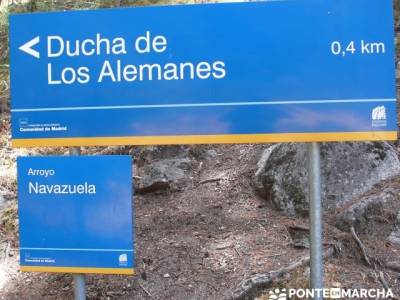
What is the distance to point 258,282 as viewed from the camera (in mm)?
3809

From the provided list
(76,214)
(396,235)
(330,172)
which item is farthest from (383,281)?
(76,214)

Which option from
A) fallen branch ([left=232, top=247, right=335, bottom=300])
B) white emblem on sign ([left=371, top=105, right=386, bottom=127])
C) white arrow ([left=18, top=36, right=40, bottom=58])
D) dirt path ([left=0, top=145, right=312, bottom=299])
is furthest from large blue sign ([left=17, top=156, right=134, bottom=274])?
white emblem on sign ([left=371, top=105, right=386, bottom=127])

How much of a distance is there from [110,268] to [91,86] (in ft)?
4.39

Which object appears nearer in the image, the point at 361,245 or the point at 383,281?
the point at 383,281

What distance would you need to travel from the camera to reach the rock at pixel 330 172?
15.6ft

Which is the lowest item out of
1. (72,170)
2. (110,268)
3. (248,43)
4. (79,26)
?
(110,268)

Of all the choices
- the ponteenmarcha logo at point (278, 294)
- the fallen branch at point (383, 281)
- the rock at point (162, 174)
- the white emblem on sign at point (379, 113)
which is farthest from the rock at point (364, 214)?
the rock at point (162, 174)

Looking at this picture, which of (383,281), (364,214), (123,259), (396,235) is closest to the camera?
(123,259)

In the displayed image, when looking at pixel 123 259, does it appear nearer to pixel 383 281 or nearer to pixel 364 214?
pixel 383 281

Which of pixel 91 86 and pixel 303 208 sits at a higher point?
pixel 91 86

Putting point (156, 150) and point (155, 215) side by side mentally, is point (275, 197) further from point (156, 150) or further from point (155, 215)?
point (156, 150)

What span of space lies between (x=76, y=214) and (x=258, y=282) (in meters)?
1.79

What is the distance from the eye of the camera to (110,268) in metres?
3.03

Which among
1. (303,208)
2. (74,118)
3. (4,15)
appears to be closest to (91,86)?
(74,118)
